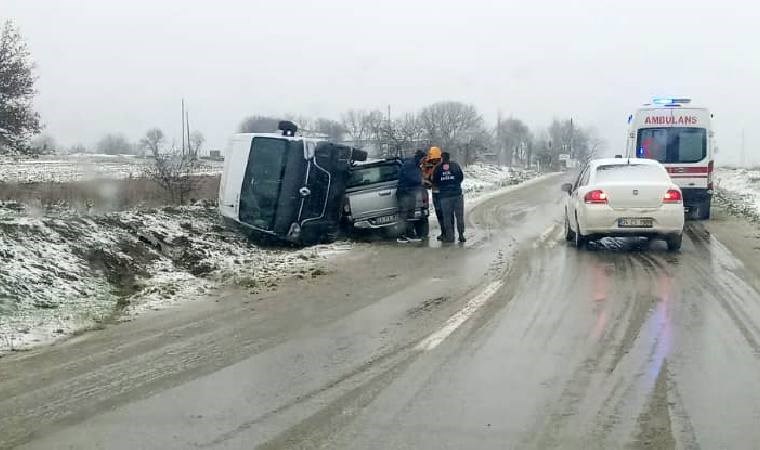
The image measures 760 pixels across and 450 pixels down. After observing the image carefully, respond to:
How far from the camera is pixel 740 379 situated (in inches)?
209

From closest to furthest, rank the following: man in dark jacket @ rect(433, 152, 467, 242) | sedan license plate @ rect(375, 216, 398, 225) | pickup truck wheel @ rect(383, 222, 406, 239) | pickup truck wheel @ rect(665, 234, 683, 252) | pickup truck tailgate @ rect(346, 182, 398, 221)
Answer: pickup truck wheel @ rect(665, 234, 683, 252) → man in dark jacket @ rect(433, 152, 467, 242) → pickup truck tailgate @ rect(346, 182, 398, 221) → sedan license plate @ rect(375, 216, 398, 225) → pickup truck wheel @ rect(383, 222, 406, 239)

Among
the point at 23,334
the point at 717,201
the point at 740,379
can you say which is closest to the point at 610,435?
the point at 740,379

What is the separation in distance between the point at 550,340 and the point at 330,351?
1.92 meters

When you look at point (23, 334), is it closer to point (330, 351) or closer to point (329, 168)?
point (330, 351)

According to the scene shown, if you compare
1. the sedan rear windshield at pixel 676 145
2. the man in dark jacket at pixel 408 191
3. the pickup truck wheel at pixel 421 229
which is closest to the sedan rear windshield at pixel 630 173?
the man in dark jacket at pixel 408 191

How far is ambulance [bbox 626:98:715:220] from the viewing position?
18.6m

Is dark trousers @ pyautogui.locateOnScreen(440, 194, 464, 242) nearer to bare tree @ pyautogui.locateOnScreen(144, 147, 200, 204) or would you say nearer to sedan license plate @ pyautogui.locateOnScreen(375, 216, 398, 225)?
sedan license plate @ pyautogui.locateOnScreen(375, 216, 398, 225)

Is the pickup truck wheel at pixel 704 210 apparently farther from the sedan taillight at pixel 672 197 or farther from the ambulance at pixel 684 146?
the sedan taillight at pixel 672 197

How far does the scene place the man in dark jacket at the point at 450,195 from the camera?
1384 centimetres

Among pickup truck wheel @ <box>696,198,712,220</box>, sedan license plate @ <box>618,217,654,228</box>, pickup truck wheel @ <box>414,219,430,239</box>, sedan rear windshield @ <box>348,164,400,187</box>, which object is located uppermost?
sedan rear windshield @ <box>348,164,400,187</box>

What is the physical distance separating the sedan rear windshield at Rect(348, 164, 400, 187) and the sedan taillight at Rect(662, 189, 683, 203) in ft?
16.4

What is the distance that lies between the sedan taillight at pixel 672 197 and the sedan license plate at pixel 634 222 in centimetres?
43

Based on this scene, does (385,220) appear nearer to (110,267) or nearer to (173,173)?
(110,267)

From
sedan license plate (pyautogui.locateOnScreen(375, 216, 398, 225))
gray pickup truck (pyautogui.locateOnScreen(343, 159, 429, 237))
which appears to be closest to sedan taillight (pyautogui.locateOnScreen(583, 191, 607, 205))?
gray pickup truck (pyautogui.locateOnScreen(343, 159, 429, 237))
